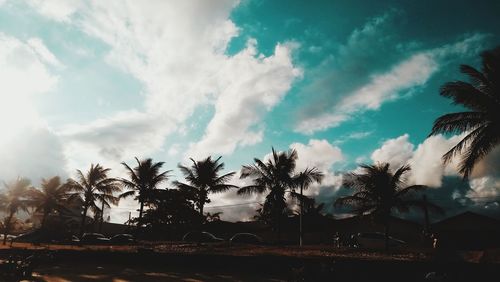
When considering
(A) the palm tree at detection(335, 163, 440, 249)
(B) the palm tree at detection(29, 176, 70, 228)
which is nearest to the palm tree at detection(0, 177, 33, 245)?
(B) the palm tree at detection(29, 176, 70, 228)

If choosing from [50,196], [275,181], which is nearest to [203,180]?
[275,181]

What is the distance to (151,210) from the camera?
35.8 metres

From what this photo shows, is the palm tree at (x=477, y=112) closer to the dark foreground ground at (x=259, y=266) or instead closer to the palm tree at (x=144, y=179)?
the dark foreground ground at (x=259, y=266)

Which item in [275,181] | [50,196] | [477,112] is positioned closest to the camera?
[477,112]

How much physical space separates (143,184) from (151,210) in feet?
9.22

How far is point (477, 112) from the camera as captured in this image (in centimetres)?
1656

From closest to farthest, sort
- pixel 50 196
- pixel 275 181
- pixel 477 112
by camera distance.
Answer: pixel 477 112
pixel 275 181
pixel 50 196

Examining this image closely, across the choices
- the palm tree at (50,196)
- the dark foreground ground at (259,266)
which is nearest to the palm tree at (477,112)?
the dark foreground ground at (259,266)

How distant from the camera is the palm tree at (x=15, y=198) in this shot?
3931 centimetres

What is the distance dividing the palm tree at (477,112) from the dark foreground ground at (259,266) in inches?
182

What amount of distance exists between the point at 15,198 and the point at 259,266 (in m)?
34.7

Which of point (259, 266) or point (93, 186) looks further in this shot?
point (93, 186)

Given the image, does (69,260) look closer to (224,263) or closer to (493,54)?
(224,263)

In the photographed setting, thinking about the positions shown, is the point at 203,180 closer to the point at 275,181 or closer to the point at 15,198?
the point at 275,181
